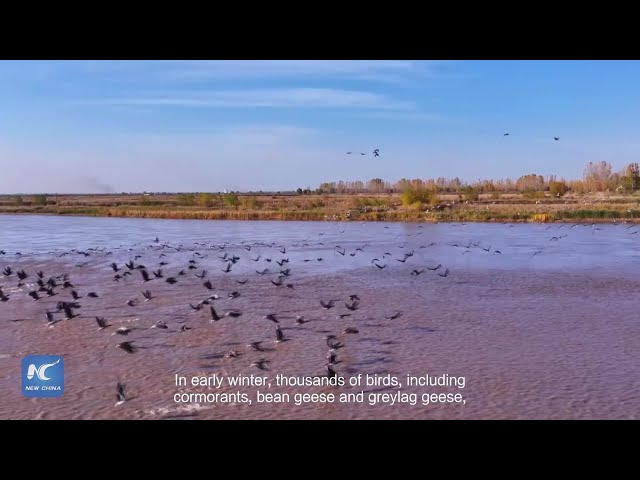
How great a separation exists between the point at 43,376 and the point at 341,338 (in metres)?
4.06

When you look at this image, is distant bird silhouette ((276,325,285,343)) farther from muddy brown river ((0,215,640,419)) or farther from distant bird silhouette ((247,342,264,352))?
distant bird silhouette ((247,342,264,352))

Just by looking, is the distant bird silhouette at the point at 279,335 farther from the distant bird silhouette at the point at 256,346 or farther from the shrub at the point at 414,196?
the shrub at the point at 414,196

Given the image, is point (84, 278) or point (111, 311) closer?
point (111, 311)

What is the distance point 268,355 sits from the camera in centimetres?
754

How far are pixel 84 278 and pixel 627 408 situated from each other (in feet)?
40.6

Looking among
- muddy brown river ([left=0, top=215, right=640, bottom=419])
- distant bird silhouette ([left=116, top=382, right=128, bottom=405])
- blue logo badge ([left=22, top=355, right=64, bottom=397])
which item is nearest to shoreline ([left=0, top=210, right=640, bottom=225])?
muddy brown river ([left=0, top=215, right=640, bottom=419])

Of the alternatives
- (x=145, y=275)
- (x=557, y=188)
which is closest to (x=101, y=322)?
(x=145, y=275)

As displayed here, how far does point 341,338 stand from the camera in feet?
27.2

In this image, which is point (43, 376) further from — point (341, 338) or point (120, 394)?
point (341, 338)

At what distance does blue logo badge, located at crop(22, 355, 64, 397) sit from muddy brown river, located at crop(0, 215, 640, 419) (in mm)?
104
